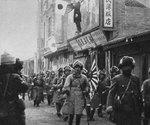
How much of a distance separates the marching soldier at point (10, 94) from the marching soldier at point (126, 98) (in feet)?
5.24

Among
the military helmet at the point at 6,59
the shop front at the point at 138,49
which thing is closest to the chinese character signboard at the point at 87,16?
the shop front at the point at 138,49

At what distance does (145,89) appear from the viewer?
8039mm

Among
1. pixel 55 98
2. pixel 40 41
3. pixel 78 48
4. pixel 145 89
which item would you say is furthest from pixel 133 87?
pixel 40 41

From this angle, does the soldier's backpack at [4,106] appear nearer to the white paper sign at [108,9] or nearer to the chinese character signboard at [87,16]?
the white paper sign at [108,9]

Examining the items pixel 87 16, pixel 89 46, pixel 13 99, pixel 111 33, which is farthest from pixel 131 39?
pixel 13 99

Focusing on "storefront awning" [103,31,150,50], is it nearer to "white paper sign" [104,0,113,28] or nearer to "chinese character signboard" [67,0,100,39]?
"white paper sign" [104,0,113,28]

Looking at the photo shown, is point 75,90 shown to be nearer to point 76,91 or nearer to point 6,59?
point 76,91

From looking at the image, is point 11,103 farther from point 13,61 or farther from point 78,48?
point 78,48

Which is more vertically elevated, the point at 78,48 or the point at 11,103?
the point at 78,48

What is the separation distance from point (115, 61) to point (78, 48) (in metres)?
6.51

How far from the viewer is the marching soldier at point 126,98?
244 inches

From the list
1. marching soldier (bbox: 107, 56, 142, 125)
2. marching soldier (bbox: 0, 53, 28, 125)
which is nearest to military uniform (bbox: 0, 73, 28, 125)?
marching soldier (bbox: 0, 53, 28, 125)

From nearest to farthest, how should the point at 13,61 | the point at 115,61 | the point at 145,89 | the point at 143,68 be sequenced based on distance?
the point at 13,61 → the point at 145,89 → the point at 143,68 → the point at 115,61

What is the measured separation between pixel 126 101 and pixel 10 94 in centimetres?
203
